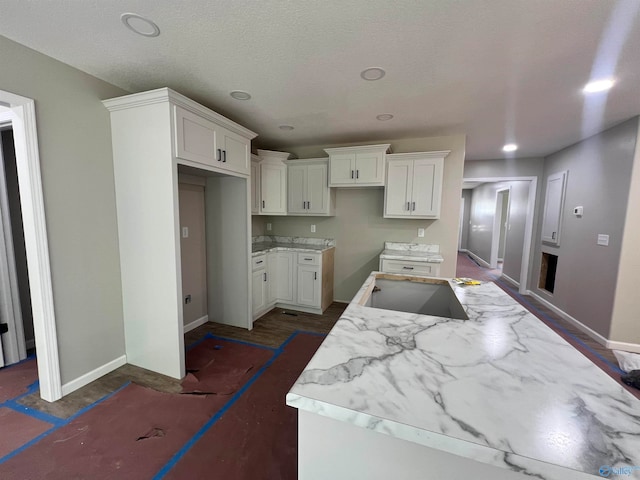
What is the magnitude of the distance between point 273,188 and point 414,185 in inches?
77.5

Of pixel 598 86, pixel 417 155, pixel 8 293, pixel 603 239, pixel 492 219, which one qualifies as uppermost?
pixel 598 86

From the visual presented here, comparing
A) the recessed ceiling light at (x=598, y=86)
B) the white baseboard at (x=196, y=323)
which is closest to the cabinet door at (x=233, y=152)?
the white baseboard at (x=196, y=323)

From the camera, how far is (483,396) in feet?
2.39

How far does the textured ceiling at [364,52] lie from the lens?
1.37 m

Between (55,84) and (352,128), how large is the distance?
2.67 m

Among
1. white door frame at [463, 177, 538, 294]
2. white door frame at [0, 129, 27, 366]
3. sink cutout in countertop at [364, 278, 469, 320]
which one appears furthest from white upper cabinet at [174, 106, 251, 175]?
white door frame at [463, 177, 538, 294]

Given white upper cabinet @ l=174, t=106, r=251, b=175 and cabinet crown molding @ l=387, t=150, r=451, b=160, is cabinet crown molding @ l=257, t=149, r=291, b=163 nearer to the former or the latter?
white upper cabinet @ l=174, t=106, r=251, b=175

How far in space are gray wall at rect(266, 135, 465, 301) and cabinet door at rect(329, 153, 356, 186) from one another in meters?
0.47

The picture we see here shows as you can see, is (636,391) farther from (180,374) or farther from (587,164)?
(180,374)

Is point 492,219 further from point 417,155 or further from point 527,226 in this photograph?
point 417,155

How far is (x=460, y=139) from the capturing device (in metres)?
3.33

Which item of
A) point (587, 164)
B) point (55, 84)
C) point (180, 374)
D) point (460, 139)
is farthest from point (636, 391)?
point (55, 84)

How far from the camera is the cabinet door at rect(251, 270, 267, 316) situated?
11.0ft

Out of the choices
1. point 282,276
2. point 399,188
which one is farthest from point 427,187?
point 282,276
